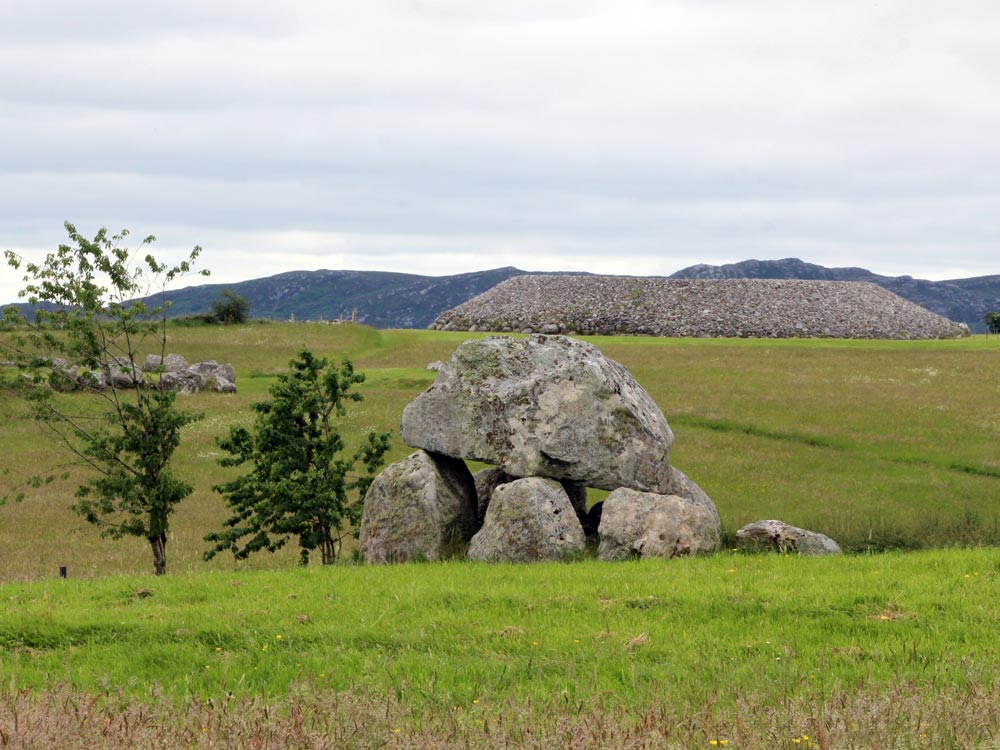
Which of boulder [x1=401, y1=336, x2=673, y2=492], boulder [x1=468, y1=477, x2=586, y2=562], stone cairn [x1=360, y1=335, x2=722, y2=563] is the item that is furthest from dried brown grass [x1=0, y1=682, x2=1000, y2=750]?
boulder [x1=401, y1=336, x2=673, y2=492]

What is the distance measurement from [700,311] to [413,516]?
299ft

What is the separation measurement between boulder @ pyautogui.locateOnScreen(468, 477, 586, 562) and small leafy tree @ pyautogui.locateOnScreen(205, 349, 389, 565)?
14.9 ft

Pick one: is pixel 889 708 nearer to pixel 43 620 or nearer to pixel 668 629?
pixel 668 629

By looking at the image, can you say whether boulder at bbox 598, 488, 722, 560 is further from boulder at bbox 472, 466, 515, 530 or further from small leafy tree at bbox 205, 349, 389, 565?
small leafy tree at bbox 205, 349, 389, 565

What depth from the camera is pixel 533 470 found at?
21234mm

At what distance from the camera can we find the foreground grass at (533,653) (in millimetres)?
7020

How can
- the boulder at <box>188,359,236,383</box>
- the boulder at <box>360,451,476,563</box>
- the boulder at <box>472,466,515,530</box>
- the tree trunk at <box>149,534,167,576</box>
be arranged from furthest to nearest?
the boulder at <box>188,359,236,383</box> → the boulder at <box>472,466,515,530</box> → the tree trunk at <box>149,534,167,576</box> → the boulder at <box>360,451,476,563</box>

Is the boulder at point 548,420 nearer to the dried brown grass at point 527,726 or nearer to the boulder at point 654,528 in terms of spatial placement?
the boulder at point 654,528

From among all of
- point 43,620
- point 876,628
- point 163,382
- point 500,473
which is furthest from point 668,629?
point 163,382

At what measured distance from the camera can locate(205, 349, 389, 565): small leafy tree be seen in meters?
22.1

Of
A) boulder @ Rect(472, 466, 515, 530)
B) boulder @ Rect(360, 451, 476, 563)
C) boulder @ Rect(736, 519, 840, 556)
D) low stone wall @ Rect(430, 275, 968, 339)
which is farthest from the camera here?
low stone wall @ Rect(430, 275, 968, 339)

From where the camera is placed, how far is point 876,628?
39.1 feet

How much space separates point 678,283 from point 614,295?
360 inches

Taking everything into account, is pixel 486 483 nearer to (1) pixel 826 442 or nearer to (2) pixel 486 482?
(2) pixel 486 482
